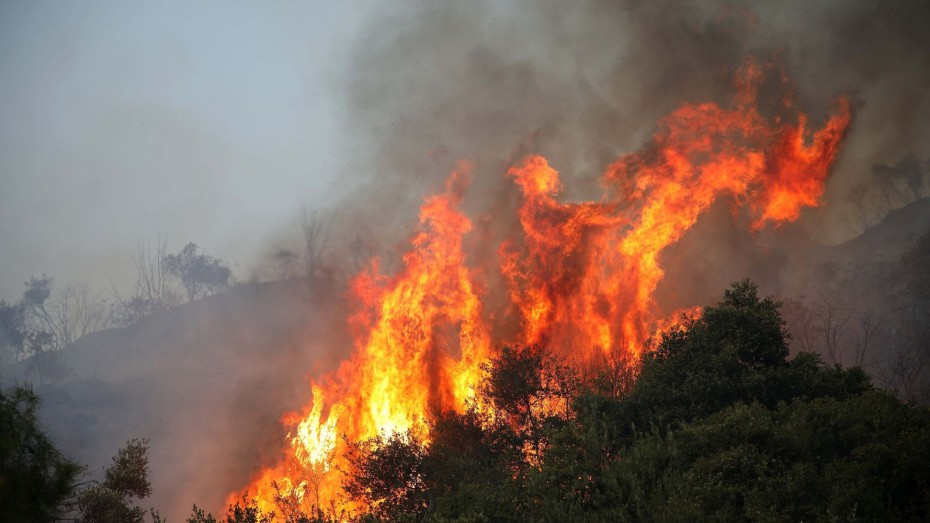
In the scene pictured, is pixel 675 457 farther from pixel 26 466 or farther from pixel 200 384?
pixel 200 384

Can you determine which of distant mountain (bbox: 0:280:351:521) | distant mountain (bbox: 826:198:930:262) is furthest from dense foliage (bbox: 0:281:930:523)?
distant mountain (bbox: 826:198:930:262)

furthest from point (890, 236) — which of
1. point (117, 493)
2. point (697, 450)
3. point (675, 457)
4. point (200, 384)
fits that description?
point (200, 384)

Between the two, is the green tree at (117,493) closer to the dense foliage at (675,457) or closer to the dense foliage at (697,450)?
the dense foliage at (675,457)

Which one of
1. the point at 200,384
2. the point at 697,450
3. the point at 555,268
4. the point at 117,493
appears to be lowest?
the point at 697,450

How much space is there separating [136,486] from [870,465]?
30.6 metres

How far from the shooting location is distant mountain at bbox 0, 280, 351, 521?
241 feet

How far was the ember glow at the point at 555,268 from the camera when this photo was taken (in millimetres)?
43656

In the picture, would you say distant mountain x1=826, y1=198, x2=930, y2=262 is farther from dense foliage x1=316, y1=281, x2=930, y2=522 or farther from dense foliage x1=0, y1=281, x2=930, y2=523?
dense foliage x1=0, y1=281, x2=930, y2=523

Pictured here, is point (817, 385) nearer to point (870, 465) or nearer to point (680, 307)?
point (870, 465)

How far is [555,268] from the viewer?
4488cm

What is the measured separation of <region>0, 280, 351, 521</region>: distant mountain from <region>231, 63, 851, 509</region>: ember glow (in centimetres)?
2668

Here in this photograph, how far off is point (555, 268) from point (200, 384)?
8258 cm

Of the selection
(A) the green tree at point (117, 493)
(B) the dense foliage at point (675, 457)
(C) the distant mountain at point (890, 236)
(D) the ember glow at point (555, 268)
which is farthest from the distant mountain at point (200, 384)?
(C) the distant mountain at point (890, 236)

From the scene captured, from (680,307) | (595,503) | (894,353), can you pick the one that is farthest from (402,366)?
(894,353)
